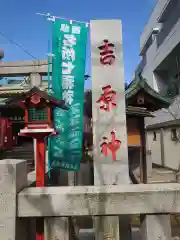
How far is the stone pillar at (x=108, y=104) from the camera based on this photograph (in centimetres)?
570

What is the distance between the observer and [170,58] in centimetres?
2205

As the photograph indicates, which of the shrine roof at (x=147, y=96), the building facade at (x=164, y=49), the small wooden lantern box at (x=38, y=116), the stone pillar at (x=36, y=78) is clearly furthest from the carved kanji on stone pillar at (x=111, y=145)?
the building facade at (x=164, y=49)

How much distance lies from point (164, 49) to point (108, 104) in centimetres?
1977

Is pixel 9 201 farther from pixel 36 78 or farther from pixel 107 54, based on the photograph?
pixel 36 78

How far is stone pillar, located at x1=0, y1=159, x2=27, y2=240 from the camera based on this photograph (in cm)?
236

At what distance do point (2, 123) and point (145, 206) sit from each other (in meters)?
13.1

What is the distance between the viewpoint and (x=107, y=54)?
5.94 m

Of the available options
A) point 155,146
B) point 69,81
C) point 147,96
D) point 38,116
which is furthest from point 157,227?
point 155,146

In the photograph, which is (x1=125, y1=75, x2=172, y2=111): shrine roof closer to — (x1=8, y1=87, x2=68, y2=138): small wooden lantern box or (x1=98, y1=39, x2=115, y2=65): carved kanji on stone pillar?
(x1=98, y1=39, x2=115, y2=65): carved kanji on stone pillar

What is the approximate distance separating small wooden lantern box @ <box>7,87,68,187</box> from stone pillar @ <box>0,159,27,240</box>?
107cm

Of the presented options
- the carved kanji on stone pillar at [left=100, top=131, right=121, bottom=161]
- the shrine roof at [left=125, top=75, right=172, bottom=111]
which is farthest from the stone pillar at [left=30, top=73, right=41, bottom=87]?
the carved kanji on stone pillar at [left=100, top=131, right=121, bottom=161]

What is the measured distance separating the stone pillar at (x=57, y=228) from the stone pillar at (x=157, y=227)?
1.03 metres

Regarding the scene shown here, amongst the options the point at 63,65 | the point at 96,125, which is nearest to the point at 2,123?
the point at 63,65

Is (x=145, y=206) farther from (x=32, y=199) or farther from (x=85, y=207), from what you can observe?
(x=32, y=199)
